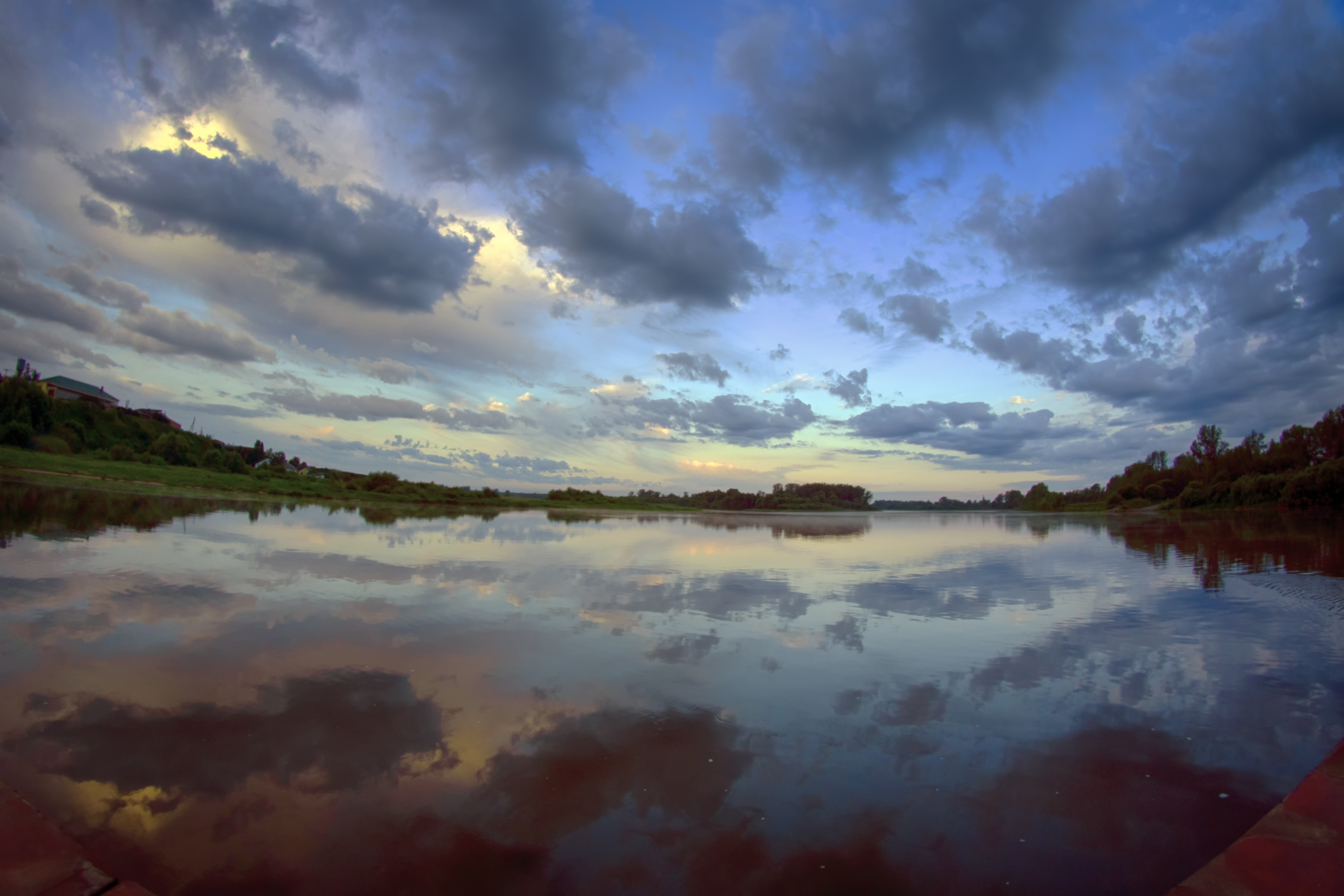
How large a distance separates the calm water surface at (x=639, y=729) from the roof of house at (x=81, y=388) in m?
123

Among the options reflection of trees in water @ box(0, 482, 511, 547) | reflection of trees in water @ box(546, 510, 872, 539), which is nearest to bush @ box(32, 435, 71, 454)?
reflection of trees in water @ box(0, 482, 511, 547)

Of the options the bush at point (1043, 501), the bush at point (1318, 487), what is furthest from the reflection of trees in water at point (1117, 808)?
the bush at point (1043, 501)

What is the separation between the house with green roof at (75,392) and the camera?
8538 centimetres

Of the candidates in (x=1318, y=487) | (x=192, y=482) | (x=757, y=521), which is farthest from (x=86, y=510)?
(x=1318, y=487)

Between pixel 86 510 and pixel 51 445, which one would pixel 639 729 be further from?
pixel 51 445

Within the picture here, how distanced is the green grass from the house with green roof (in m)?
38.5

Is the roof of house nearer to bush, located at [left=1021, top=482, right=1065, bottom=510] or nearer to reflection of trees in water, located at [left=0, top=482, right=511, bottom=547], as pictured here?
reflection of trees in water, located at [left=0, top=482, right=511, bottom=547]

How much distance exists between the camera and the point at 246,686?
6.22 metres

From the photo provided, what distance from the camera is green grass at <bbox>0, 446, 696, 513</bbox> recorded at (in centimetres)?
4016

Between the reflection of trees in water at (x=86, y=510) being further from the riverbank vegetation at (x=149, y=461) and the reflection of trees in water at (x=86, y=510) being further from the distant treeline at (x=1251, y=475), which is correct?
the distant treeline at (x=1251, y=475)

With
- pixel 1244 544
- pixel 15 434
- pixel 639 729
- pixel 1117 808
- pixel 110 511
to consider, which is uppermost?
pixel 15 434

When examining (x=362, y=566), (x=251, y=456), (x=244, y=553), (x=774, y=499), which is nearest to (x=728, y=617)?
(x=362, y=566)

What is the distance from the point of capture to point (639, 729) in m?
5.54

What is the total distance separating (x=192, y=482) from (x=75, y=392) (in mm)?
79717
